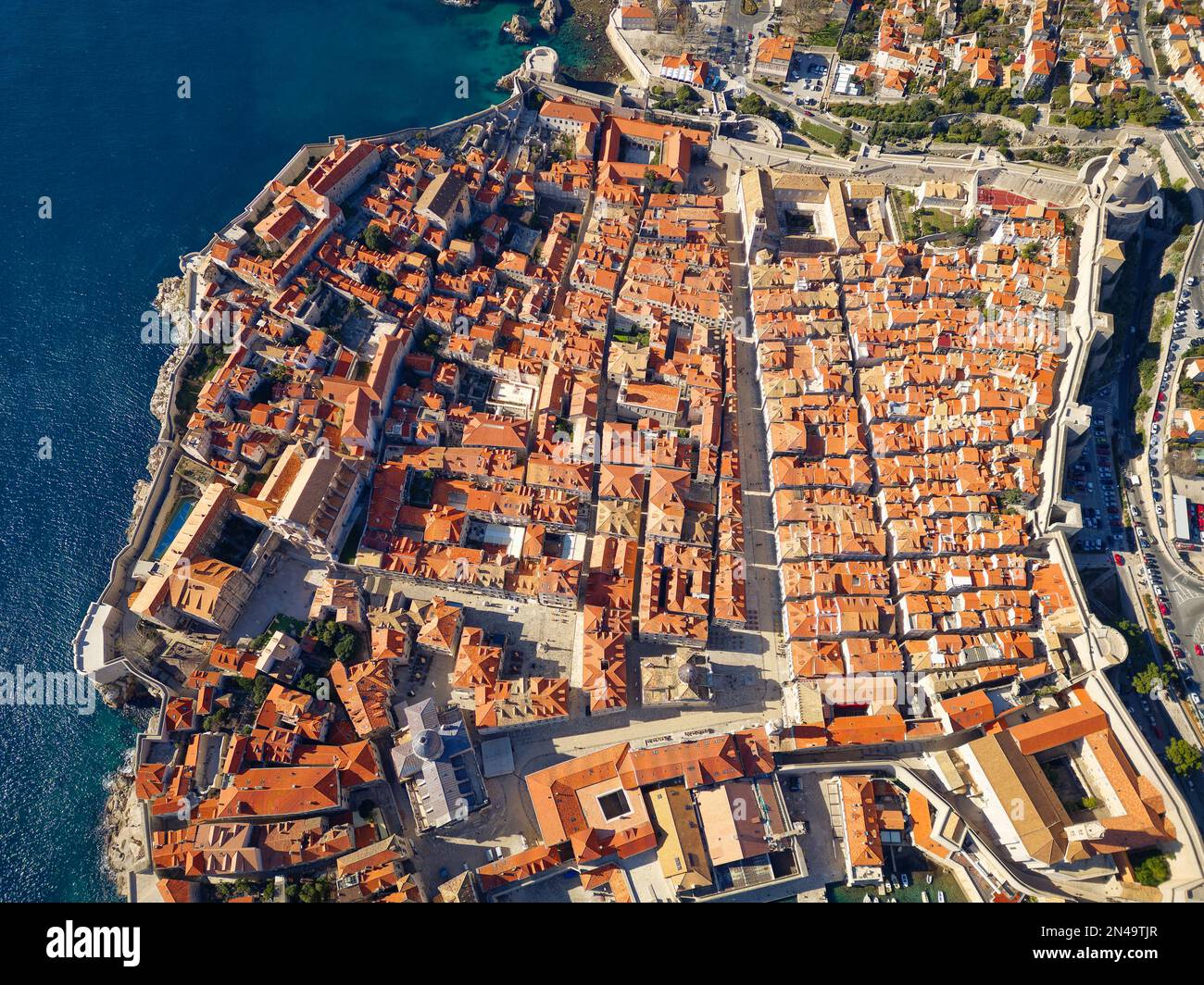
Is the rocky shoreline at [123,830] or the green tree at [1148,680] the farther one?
the green tree at [1148,680]

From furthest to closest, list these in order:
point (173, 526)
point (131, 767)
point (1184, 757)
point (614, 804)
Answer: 1. point (173, 526)
2. point (131, 767)
3. point (614, 804)
4. point (1184, 757)

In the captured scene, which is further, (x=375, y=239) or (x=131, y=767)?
(x=375, y=239)

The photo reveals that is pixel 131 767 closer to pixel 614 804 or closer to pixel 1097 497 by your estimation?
pixel 614 804

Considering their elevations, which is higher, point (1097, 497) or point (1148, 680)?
point (1097, 497)

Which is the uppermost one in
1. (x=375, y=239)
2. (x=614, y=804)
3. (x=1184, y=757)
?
(x=375, y=239)

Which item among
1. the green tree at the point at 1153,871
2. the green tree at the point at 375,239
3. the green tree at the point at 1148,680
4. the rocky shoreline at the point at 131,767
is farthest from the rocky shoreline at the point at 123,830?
the green tree at the point at 1148,680

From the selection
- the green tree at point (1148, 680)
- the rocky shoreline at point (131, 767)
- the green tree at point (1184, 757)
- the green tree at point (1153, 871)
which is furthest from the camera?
the green tree at point (1148, 680)

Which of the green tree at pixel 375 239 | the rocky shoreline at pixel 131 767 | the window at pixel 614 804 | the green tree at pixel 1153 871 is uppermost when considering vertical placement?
the green tree at pixel 375 239

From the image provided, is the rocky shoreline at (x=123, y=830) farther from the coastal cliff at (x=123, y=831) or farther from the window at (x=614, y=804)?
the window at (x=614, y=804)

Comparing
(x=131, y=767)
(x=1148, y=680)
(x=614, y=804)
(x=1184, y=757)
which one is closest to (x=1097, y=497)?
(x=1148, y=680)
